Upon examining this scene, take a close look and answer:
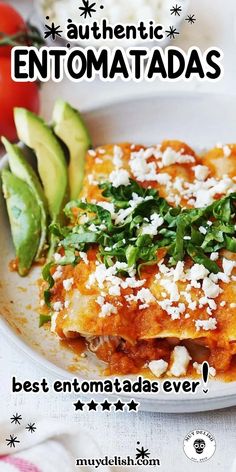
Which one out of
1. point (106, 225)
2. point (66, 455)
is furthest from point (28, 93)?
point (66, 455)

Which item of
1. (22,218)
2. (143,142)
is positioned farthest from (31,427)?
(143,142)

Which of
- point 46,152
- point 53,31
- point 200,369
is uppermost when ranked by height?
point 53,31

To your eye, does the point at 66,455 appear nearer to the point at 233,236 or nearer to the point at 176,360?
the point at 176,360

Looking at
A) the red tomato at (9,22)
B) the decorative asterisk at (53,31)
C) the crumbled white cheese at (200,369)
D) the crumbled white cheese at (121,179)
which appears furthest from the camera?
the red tomato at (9,22)

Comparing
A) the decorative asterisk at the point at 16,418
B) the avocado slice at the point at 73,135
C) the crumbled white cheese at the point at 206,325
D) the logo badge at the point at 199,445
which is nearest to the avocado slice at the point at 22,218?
the avocado slice at the point at 73,135

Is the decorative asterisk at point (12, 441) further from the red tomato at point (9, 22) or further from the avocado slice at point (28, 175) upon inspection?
the red tomato at point (9, 22)

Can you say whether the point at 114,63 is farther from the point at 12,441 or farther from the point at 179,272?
the point at 12,441
